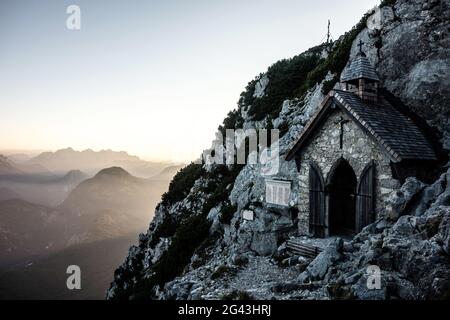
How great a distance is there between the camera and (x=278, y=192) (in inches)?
698

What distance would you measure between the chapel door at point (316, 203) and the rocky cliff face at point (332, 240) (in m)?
1.23

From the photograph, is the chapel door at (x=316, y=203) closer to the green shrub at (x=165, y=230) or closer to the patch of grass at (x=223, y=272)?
the patch of grass at (x=223, y=272)

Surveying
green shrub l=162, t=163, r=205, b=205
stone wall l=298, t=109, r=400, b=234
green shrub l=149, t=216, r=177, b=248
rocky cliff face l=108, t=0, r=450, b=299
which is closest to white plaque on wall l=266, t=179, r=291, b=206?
rocky cliff face l=108, t=0, r=450, b=299

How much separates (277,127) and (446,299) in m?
17.9

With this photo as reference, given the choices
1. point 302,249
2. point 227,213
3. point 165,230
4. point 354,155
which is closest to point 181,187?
point 165,230

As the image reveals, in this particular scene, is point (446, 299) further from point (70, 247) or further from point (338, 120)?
point (70, 247)

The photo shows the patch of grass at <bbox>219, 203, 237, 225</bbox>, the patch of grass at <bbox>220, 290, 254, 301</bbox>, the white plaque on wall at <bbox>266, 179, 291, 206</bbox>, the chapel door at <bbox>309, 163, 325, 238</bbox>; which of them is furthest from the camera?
the patch of grass at <bbox>219, 203, 237, 225</bbox>

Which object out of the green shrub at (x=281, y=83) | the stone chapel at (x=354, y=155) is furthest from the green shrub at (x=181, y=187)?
the stone chapel at (x=354, y=155)

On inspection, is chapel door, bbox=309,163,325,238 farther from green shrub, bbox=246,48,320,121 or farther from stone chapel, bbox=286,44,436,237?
green shrub, bbox=246,48,320,121

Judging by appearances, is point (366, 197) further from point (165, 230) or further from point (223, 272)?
point (165, 230)

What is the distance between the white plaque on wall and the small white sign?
1154 mm

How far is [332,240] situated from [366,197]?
7.40 feet

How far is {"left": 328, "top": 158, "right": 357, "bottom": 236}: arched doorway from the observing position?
14875mm
